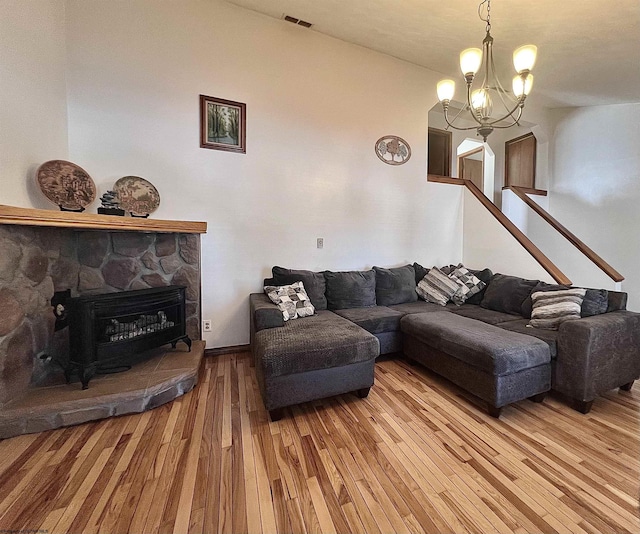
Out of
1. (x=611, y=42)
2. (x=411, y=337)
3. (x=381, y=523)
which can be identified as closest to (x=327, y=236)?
(x=411, y=337)

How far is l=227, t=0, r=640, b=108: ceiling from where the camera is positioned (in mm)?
2383

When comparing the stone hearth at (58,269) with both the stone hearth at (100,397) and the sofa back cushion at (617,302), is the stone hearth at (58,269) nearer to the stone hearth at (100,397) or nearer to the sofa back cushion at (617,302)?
the stone hearth at (100,397)

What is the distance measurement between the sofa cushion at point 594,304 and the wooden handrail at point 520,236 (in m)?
0.53

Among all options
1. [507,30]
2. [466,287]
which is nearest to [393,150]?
[507,30]

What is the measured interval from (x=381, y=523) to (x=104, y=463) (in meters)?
1.38

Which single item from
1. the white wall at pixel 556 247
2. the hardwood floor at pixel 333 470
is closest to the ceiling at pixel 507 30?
the white wall at pixel 556 247

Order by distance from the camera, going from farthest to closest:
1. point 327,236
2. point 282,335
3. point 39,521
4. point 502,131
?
point 502,131
point 327,236
point 282,335
point 39,521

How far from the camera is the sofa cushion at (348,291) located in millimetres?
2889

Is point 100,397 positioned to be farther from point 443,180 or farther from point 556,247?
point 556,247

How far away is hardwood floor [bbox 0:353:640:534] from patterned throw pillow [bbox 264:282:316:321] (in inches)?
30.7

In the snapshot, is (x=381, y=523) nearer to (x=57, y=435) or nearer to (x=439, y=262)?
(x=57, y=435)

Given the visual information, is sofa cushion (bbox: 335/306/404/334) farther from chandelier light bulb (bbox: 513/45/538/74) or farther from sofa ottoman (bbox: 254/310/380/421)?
chandelier light bulb (bbox: 513/45/538/74)

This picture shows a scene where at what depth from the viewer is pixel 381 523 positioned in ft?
3.60

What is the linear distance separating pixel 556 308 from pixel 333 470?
210 cm
